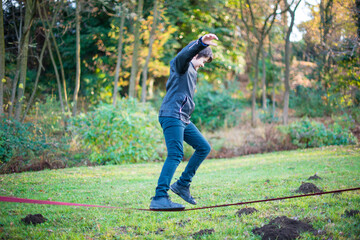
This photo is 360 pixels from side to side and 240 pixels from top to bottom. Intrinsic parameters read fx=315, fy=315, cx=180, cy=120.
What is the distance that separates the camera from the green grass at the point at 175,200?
3.31 m

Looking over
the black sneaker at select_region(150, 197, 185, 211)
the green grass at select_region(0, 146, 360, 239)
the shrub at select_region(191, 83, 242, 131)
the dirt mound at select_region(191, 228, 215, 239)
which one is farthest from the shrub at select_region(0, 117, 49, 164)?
the shrub at select_region(191, 83, 242, 131)

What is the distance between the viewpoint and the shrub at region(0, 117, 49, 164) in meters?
7.06

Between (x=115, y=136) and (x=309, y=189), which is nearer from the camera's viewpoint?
(x=309, y=189)

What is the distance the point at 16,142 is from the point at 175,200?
14.9 ft

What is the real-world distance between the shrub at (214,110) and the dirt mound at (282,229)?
1223 cm

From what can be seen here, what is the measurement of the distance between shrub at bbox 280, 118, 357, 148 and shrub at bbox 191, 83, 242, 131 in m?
4.58

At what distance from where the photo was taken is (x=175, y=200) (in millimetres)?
4871

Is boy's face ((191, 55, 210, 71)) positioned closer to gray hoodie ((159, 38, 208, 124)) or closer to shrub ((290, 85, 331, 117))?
gray hoodie ((159, 38, 208, 124))

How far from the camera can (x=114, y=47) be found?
16031mm

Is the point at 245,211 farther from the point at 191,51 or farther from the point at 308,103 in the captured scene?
the point at 308,103

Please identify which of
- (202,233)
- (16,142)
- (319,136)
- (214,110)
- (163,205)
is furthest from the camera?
(214,110)

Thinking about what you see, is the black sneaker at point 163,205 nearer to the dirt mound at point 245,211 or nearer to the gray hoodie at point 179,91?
the dirt mound at point 245,211

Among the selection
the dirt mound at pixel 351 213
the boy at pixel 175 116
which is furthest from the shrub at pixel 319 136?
the boy at pixel 175 116

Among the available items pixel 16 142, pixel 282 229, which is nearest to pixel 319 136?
pixel 282 229
